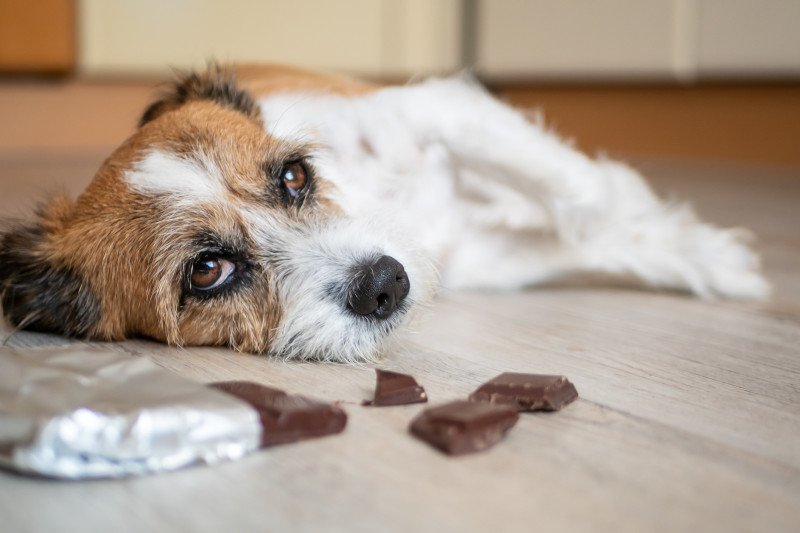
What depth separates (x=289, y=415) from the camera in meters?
1.14

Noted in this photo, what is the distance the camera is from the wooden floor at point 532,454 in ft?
3.11

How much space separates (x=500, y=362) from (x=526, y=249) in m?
0.66

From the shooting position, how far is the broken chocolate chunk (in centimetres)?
129

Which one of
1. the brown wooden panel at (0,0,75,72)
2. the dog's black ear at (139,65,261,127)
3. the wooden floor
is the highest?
the brown wooden panel at (0,0,75,72)

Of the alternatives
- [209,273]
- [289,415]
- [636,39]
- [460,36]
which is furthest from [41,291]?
[460,36]

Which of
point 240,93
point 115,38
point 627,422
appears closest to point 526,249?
point 240,93

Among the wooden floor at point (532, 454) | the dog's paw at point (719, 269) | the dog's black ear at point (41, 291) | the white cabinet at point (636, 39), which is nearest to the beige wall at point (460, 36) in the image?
the white cabinet at point (636, 39)

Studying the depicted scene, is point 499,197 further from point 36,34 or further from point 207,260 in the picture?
point 36,34

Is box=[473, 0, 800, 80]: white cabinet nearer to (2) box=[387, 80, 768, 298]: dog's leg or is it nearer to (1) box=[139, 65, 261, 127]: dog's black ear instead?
(2) box=[387, 80, 768, 298]: dog's leg

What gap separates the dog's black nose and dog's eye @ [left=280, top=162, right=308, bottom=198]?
0.84ft

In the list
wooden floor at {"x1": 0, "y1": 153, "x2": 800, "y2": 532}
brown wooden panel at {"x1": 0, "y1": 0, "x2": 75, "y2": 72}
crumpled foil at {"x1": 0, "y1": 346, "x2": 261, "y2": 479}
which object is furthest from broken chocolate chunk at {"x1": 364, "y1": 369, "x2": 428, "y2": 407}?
brown wooden panel at {"x1": 0, "y1": 0, "x2": 75, "y2": 72}

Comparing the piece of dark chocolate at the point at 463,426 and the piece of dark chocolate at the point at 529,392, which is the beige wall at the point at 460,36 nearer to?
the piece of dark chocolate at the point at 529,392

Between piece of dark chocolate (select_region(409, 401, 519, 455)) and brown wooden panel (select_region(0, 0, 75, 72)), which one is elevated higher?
brown wooden panel (select_region(0, 0, 75, 72))

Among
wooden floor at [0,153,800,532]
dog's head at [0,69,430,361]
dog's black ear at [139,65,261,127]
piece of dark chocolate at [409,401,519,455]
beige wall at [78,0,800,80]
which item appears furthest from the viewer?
beige wall at [78,0,800,80]
